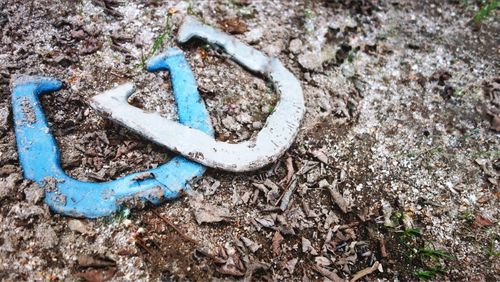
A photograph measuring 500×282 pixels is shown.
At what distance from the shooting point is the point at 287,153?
2350 mm

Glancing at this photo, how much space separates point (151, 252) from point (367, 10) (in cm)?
232

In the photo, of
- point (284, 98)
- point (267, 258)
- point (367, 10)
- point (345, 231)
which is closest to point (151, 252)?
point (267, 258)

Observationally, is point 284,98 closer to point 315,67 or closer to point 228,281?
point 315,67

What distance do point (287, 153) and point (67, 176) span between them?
1.07 m

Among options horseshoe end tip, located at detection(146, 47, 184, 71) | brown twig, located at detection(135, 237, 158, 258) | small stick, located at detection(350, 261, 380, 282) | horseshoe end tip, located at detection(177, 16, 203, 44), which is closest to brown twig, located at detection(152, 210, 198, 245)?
brown twig, located at detection(135, 237, 158, 258)

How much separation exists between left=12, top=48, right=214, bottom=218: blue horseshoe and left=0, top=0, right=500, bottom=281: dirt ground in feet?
Result: 0.16

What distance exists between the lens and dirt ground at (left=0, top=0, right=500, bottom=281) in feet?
6.31

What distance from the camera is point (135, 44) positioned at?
2625mm

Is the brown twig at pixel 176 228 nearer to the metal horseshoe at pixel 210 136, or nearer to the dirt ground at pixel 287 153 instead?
the dirt ground at pixel 287 153

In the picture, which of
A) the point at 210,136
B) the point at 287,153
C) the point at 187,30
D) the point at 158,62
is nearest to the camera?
the point at 210,136

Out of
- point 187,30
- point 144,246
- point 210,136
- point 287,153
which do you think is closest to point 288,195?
point 287,153

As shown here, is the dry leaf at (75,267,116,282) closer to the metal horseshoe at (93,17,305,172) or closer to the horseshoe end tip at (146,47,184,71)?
the metal horseshoe at (93,17,305,172)

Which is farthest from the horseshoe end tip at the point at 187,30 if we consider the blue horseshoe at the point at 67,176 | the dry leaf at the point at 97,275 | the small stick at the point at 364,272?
the small stick at the point at 364,272

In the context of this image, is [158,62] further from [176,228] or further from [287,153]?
[176,228]
